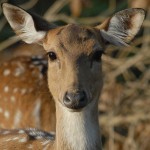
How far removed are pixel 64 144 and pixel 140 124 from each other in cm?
414

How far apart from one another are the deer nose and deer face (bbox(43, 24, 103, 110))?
0.11 ft

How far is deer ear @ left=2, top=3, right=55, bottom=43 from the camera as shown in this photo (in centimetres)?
595

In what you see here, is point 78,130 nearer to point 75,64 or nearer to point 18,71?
point 75,64

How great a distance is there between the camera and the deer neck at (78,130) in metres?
5.64

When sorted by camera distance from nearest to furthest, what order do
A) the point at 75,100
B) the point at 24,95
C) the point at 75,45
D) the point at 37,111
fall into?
the point at 75,100
the point at 75,45
the point at 37,111
the point at 24,95

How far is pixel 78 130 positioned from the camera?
18.6 feet

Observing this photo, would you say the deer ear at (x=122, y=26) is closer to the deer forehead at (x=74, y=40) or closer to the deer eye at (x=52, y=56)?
the deer forehead at (x=74, y=40)

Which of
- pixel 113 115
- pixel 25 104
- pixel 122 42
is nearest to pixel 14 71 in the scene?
pixel 25 104

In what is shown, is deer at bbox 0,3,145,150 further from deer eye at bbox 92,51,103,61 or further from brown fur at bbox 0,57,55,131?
brown fur at bbox 0,57,55,131

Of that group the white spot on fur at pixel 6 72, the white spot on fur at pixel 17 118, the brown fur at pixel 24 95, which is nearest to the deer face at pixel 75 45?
the brown fur at pixel 24 95

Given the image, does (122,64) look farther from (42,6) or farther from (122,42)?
(42,6)

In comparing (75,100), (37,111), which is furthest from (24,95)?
(75,100)

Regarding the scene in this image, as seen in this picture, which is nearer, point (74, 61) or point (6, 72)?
point (74, 61)

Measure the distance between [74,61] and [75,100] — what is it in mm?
405
